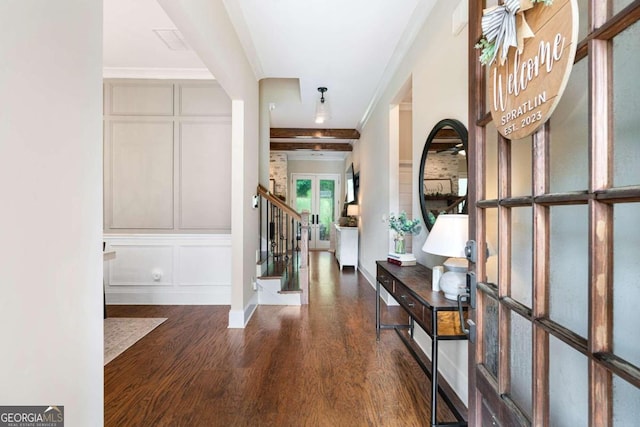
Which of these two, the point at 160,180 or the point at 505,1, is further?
the point at 160,180

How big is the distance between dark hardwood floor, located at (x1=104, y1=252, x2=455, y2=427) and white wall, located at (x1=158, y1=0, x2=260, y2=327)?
18.7 inches

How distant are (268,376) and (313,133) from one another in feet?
16.8

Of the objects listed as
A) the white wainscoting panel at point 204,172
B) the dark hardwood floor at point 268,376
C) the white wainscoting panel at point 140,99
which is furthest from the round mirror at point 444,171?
the white wainscoting panel at point 140,99

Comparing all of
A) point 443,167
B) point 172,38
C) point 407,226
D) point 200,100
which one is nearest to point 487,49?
point 443,167

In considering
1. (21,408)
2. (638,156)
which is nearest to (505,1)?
(638,156)

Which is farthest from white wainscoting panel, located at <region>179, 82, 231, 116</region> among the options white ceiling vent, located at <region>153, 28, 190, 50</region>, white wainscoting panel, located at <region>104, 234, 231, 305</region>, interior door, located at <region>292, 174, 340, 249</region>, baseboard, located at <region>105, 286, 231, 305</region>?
interior door, located at <region>292, 174, 340, 249</region>

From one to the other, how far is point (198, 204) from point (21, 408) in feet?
10.5

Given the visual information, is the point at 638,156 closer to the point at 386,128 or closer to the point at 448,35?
the point at 448,35

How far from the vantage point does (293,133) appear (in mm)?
6359

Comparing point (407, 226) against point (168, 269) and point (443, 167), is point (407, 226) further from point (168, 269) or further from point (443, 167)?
point (168, 269)

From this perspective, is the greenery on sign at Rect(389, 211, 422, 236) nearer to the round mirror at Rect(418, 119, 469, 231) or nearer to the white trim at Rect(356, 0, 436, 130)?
the round mirror at Rect(418, 119, 469, 231)

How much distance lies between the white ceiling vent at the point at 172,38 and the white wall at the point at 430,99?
2.27 meters

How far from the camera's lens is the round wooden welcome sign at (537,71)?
646mm

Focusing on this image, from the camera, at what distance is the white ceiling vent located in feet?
9.62
